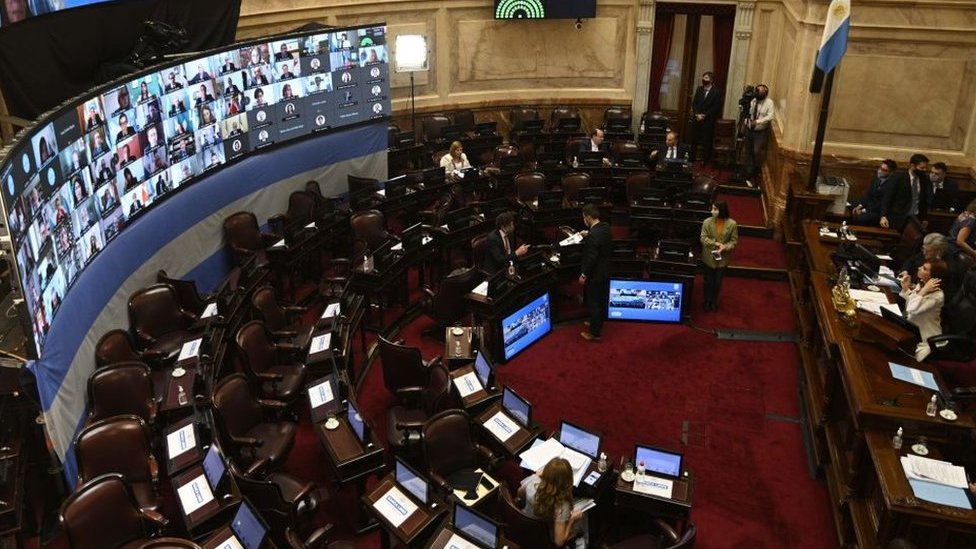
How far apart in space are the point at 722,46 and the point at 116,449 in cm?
1395

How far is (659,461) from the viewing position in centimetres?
675

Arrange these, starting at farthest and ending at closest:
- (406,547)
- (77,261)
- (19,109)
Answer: (19,109) < (77,261) < (406,547)

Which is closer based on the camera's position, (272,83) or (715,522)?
(715,522)

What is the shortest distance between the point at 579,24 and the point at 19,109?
449 inches

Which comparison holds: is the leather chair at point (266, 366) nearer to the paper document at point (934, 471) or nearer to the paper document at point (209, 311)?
the paper document at point (209, 311)

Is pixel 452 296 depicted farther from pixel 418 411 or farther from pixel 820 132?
pixel 820 132

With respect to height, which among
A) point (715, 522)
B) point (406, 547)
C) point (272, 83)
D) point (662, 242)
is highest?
point (272, 83)

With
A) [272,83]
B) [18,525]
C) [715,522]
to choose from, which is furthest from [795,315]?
[18,525]

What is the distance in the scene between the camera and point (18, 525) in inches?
238

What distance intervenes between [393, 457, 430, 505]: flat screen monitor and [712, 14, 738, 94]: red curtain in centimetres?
1276

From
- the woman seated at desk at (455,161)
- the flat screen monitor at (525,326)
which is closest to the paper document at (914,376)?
the flat screen monitor at (525,326)

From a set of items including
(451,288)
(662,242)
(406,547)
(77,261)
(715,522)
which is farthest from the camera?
(662,242)

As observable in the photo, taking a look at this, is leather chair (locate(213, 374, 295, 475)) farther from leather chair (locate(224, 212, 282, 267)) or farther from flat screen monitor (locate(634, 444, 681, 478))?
leather chair (locate(224, 212, 282, 267))

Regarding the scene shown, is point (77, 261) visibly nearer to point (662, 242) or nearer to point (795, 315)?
point (662, 242)
